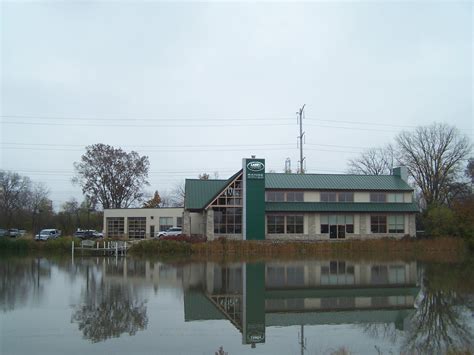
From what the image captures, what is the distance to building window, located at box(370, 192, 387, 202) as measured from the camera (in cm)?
5784

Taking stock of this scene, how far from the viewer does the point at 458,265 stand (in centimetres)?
3578

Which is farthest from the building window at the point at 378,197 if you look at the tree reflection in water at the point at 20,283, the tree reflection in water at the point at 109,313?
the tree reflection in water at the point at 109,313

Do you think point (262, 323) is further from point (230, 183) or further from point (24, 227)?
point (24, 227)

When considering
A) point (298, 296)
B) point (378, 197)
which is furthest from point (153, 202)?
point (298, 296)

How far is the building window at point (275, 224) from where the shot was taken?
54.5 meters

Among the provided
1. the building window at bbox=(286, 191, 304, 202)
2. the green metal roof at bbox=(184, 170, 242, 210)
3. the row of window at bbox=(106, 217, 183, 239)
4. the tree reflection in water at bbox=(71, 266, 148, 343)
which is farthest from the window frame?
the tree reflection in water at bbox=(71, 266, 148, 343)

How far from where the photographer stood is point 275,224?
179 feet

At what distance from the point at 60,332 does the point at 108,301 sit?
516 centimetres

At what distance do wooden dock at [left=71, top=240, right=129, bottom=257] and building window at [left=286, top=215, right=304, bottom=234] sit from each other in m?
17.5

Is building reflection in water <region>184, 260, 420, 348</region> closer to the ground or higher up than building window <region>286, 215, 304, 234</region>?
closer to the ground

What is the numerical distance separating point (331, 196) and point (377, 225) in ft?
20.4

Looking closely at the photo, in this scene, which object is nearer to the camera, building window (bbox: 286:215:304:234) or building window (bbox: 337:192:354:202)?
building window (bbox: 286:215:304:234)

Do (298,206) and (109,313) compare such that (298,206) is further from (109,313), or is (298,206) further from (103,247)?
(109,313)

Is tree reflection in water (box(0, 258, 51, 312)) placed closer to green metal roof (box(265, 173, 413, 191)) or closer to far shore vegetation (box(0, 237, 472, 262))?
far shore vegetation (box(0, 237, 472, 262))
